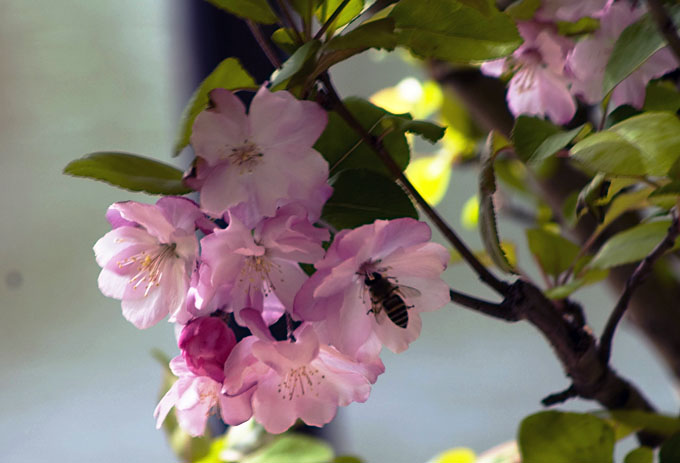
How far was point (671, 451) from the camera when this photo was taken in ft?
1.43

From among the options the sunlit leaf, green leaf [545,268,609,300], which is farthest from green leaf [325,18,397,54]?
the sunlit leaf

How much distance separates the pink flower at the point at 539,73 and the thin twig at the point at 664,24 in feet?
0.39

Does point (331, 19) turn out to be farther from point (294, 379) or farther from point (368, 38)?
point (294, 379)

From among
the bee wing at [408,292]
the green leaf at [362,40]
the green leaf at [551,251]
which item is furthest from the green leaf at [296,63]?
the green leaf at [551,251]

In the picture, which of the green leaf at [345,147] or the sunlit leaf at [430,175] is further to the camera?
the sunlit leaf at [430,175]

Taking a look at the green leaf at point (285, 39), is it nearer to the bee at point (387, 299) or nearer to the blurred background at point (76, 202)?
the bee at point (387, 299)

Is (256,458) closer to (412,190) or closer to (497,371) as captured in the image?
(412,190)

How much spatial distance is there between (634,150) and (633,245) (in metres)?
0.18

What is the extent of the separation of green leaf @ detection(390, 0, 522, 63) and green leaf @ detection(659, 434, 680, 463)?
286 mm

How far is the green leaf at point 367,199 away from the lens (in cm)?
31

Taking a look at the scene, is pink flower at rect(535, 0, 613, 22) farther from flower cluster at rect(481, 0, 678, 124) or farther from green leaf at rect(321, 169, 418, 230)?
green leaf at rect(321, 169, 418, 230)

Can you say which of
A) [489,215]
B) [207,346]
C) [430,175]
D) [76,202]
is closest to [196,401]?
[207,346]

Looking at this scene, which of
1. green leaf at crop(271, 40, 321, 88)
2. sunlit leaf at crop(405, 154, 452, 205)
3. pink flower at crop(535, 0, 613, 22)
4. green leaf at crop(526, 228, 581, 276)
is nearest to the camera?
green leaf at crop(271, 40, 321, 88)

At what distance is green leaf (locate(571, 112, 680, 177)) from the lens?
26cm
